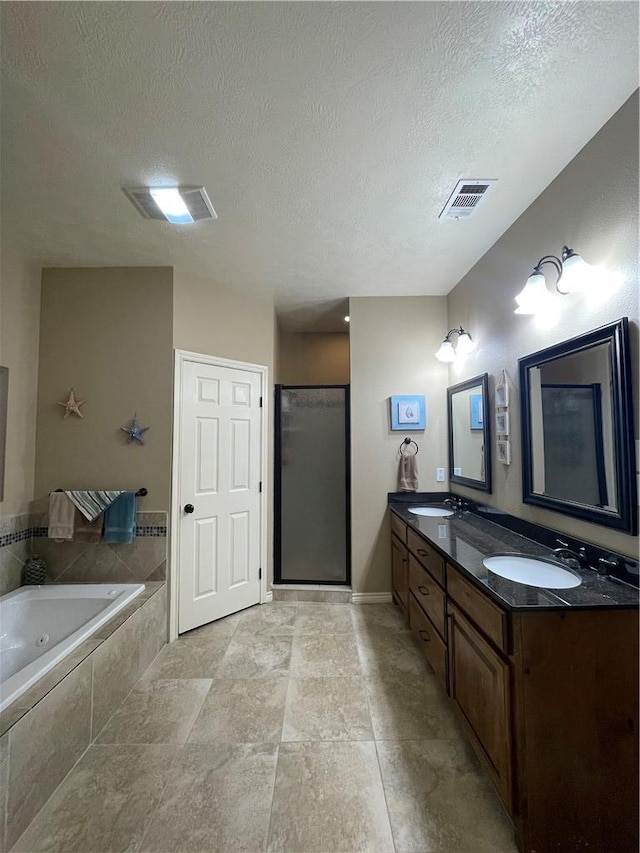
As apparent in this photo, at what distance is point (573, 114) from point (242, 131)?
1.37 metres

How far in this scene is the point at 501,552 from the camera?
1698mm

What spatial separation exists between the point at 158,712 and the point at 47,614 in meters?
1.08

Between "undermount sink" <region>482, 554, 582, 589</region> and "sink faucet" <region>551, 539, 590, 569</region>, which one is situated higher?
"sink faucet" <region>551, 539, 590, 569</region>

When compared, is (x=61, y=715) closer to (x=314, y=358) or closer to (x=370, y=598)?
(x=370, y=598)

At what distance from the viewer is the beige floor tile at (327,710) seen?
1649 mm

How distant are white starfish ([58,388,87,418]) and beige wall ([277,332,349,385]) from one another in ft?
6.96

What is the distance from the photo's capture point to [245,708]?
1812 millimetres

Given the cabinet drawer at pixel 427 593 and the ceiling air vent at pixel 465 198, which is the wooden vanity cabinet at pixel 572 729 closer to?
the cabinet drawer at pixel 427 593

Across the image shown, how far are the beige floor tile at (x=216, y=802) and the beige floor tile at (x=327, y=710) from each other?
0.59 ft

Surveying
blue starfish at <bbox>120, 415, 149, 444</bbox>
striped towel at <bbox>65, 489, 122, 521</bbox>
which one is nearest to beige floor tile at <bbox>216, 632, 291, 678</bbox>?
striped towel at <bbox>65, 489, 122, 521</bbox>

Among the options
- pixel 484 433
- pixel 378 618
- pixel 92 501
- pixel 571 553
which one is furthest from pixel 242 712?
pixel 484 433

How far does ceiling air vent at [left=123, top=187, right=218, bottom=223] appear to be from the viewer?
5.89 ft

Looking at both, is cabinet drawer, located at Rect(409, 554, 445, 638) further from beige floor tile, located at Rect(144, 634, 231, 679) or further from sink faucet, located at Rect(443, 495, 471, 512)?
beige floor tile, located at Rect(144, 634, 231, 679)

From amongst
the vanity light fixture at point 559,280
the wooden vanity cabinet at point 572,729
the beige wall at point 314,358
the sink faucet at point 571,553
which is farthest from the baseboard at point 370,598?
the vanity light fixture at point 559,280
